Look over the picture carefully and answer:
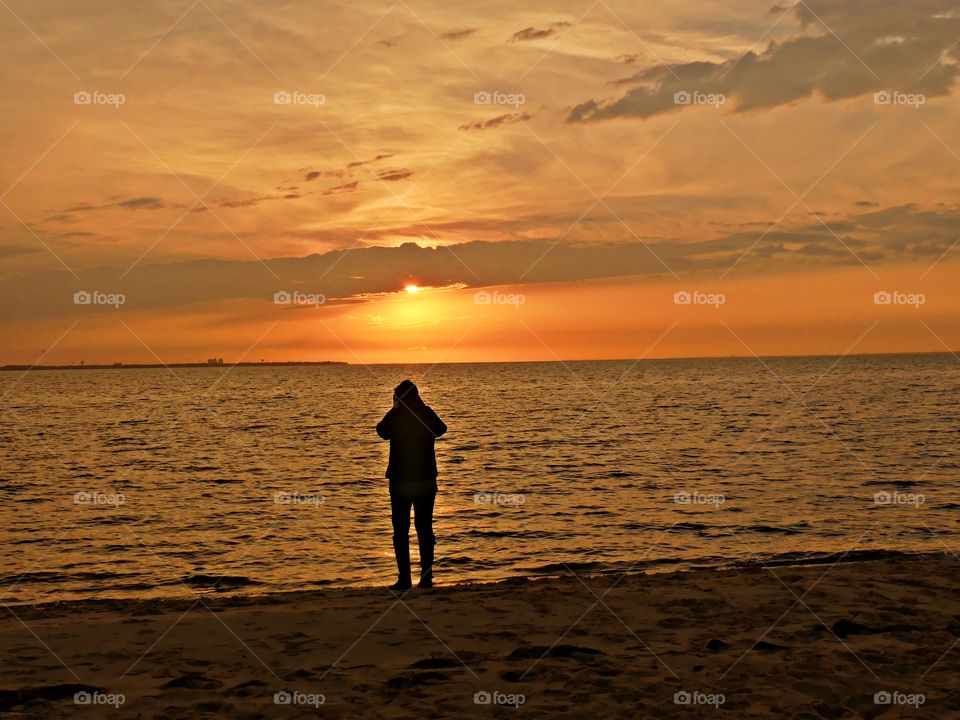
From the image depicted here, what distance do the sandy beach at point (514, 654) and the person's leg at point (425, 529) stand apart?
0.85 metres

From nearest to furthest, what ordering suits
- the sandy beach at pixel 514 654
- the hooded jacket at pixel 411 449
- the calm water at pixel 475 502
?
the sandy beach at pixel 514 654 → the hooded jacket at pixel 411 449 → the calm water at pixel 475 502

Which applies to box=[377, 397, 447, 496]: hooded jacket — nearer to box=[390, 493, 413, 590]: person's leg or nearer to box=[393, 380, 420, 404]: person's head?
box=[393, 380, 420, 404]: person's head

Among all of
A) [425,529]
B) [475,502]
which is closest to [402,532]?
[425,529]

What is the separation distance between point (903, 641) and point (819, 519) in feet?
46.7

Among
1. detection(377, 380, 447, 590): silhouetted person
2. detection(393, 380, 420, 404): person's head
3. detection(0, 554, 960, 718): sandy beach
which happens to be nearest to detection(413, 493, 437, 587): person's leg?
detection(377, 380, 447, 590): silhouetted person

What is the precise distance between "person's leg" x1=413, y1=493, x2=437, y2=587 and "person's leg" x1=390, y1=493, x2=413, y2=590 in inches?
6.0

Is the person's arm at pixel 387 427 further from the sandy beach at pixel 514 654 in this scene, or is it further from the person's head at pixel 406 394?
the sandy beach at pixel 514 654

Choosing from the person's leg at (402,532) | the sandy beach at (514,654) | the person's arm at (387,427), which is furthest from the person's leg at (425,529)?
the person's arm at (387,427)

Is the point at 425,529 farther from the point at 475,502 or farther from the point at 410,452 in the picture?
the point at 475,502

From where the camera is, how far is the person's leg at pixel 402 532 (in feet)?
39.0

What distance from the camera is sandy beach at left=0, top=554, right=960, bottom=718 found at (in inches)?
274

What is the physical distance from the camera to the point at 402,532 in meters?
12.0

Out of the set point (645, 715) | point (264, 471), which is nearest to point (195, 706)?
point (645, 715)

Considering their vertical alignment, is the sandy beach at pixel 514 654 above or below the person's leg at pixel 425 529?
below
